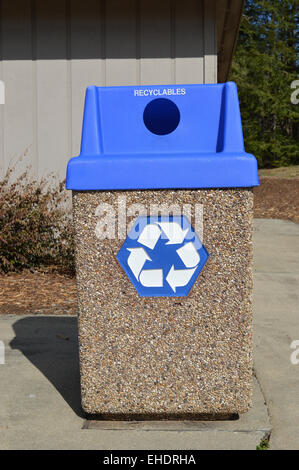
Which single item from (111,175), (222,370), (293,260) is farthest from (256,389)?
(293,260)

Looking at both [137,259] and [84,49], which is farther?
[84,49]

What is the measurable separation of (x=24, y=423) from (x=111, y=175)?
124 centimetres

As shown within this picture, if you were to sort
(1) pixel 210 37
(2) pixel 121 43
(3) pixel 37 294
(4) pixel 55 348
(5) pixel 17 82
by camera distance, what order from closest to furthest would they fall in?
(4) pixel 55 348 → (3) pixel 37 294 → (1) pixel 210 37 → (2) pixel 121 43 → (5) pixel 17 82

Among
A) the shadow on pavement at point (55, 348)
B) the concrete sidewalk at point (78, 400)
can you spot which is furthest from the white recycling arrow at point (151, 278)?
the shadow on pavement at point (55, 348)

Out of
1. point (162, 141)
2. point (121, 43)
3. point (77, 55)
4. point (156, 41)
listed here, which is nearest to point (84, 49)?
point (77, 55)

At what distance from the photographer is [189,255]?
103 inches

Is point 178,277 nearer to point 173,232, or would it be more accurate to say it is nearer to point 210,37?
point 173,232

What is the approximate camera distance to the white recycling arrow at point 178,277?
261cm

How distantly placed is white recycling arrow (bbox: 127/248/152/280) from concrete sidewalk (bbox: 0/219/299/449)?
2.44ft

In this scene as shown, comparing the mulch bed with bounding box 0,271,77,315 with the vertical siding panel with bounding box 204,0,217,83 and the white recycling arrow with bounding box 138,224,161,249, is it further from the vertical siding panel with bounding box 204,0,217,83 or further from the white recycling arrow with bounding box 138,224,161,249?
the vertical siding panel with bounding box 204,0,217,83

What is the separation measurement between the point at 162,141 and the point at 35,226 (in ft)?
10.2

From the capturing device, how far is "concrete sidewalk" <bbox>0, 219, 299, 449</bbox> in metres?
2.56

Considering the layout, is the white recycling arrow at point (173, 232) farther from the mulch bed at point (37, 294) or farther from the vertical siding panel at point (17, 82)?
the vertical siding panel at point (17, 82)

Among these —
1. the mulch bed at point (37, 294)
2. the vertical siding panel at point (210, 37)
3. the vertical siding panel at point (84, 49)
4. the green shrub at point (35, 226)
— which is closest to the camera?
the mulch bed at point (37, 294)
